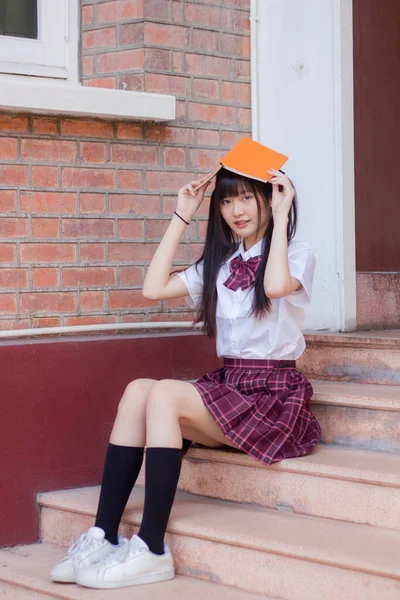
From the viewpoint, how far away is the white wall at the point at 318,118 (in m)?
4.14

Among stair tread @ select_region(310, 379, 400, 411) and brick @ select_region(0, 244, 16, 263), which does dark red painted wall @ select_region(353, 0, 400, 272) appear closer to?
stair tread @ select_region(310, 379, 400, 411)

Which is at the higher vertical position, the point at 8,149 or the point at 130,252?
the point at 8,149

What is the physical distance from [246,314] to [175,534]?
0.73 meters

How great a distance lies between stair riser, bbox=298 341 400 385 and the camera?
12.1 ft

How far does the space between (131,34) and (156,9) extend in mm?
131

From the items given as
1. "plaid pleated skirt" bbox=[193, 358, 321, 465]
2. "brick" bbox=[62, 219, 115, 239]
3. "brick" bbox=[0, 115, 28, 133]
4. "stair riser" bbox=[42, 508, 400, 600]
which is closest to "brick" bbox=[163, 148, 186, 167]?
"brick" bbox=[62, 219, 115, 239]

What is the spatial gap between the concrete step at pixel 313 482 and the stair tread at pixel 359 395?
6.1 inches

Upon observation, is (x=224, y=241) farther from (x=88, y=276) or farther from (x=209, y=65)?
(x=209, y=65)

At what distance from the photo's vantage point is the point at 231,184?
333 centimetres

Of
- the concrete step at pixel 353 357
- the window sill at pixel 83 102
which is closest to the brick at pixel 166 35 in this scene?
the window sill at pixel 83 102

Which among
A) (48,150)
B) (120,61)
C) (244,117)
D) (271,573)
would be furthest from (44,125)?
(271,573)

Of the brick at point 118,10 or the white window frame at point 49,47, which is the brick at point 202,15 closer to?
the brick at point 118,10

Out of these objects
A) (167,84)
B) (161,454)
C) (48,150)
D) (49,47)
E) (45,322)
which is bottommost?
(161,454)

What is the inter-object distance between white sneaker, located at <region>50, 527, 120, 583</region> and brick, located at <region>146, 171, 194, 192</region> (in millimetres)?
1374
